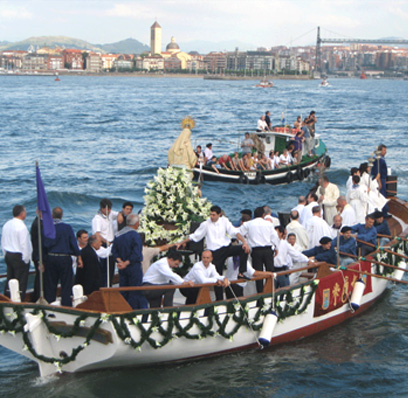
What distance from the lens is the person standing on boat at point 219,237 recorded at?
1154 cm

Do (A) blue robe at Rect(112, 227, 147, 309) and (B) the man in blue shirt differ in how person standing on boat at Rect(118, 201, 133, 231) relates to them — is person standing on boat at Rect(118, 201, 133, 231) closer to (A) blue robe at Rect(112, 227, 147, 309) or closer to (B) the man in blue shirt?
(A) blue robe at Rect(112, 227, 147, 309)

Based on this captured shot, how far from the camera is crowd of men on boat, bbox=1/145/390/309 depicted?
10508 millimetres

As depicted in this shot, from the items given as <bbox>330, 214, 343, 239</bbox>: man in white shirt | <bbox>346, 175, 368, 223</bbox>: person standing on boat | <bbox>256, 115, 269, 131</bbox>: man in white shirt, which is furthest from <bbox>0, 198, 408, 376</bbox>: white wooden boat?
<bbox>256, 115, 269, 131</bbox>: man in white shirt

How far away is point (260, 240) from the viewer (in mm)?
11781

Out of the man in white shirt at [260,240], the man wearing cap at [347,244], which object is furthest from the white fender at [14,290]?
the man wearing cap at [347,244]

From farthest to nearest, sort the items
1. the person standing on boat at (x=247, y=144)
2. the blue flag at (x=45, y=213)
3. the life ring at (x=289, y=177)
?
1. the life ring at (x=289, y=177)
2. the person standing on boat at (x=247, y=144)
3. the blue flag at (x=45, y=213)

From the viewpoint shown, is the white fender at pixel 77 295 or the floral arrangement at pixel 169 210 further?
the floral arrangement at pixel 169 210

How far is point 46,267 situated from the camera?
10688 mm

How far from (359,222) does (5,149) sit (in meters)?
35.7

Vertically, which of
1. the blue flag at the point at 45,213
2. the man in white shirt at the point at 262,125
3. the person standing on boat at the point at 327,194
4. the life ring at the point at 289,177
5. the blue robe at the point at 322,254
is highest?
the blue flag at the point at 45,213

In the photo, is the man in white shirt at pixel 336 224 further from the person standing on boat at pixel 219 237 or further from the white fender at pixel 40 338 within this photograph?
the white fender at pixel 40 338

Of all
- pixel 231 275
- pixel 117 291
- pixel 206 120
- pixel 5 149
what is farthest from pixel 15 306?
pixel 206 120

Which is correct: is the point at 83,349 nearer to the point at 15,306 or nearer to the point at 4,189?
the point at 15,306

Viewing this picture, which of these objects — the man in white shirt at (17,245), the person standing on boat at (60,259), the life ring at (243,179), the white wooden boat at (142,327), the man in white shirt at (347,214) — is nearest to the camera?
the white wooden boat at (142,327)
